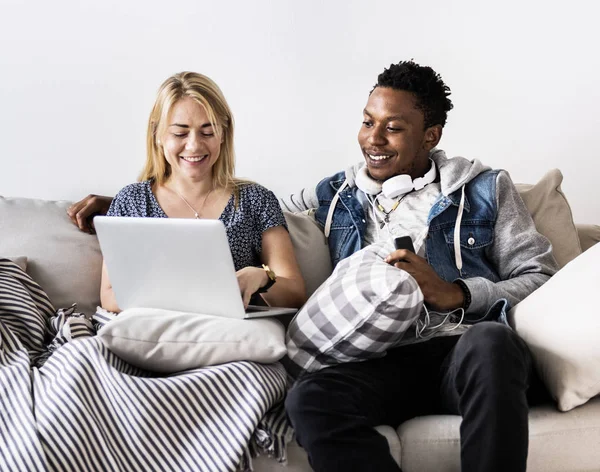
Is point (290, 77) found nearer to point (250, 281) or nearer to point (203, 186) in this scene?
point (203, 186)

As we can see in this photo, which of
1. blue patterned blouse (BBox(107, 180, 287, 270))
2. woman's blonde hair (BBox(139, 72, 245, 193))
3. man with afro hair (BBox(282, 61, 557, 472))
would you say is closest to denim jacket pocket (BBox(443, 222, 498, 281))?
man with afro hair (BBox(282, 61, 557, 472))

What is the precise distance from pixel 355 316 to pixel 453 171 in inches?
Result: 25.6

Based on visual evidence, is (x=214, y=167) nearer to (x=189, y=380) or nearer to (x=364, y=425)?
(x=189, y=380)

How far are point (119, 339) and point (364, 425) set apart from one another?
0.50 m

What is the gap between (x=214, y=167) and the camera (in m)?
1.98

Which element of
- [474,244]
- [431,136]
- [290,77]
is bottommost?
[474,244]

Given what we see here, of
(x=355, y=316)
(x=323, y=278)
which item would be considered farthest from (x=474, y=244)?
(x=355, y=316)

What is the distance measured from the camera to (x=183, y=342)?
1.46 meters

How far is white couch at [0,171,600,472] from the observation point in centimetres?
139

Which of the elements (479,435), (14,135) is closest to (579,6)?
(479,435)

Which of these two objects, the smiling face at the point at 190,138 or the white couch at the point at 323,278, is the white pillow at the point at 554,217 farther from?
the smiling face at the point at 190,138

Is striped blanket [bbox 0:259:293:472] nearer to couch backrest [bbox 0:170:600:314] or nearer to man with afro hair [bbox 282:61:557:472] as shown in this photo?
man with afro hair [bbox 282:61:557:472]

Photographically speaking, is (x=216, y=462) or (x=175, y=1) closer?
(x=216, y=462)

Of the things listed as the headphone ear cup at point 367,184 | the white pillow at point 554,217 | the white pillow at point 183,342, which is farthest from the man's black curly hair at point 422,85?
the white pillow at point 183,342
